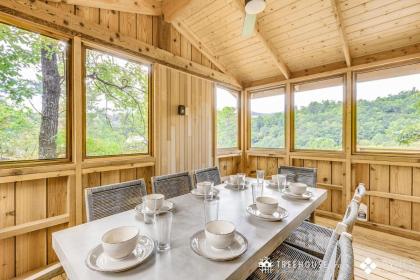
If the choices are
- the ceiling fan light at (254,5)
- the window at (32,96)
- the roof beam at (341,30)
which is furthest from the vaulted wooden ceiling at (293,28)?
the ceiling fan light at (254,5)

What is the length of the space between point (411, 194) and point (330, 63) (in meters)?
2.12

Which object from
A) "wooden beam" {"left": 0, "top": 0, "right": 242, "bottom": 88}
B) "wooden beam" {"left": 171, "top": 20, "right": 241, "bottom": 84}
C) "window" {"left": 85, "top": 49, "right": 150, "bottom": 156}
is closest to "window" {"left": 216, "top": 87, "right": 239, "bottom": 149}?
"wooden beam" {"left": 171, "top": 20, "right": 241, "bottom": 84}

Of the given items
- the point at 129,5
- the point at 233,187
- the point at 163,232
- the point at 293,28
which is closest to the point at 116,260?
the point at 163,232

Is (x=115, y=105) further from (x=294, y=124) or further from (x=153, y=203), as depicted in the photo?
(x=294, y=124)

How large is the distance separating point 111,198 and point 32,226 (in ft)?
3.29

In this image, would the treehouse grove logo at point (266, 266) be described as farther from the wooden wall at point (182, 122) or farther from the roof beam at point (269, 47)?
the roof beam at point (269, 47)

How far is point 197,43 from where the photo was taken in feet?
10.9

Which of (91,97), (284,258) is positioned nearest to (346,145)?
(284,258)

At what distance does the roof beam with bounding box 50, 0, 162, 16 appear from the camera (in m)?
2.17

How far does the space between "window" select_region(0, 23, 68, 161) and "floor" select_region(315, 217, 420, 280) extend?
10.6 feet

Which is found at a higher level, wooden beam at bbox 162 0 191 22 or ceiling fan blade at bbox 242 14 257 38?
wooden beam at bbox 162 0 191 22

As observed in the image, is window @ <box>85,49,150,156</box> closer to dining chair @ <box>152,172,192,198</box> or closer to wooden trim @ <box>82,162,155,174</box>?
wooden trim @ <box>82,162,155,174</box>

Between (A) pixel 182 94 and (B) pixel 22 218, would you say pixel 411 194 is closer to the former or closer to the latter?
(A) pixel 182 94

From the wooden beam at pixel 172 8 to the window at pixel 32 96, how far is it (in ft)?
4.37
